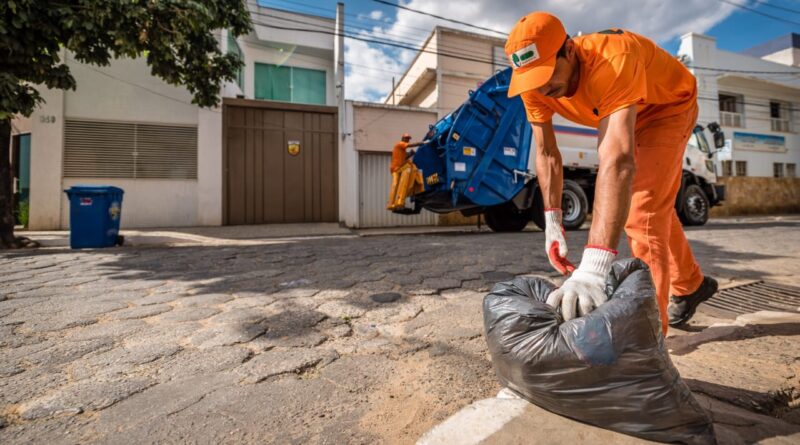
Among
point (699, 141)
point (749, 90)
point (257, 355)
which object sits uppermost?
point (749, 90)

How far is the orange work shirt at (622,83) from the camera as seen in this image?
139 cm

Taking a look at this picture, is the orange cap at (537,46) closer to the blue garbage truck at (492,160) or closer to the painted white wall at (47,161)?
the blue garbage truck at (492,160)

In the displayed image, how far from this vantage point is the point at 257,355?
65.5 inches

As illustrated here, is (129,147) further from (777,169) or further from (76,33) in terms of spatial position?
(777,169)

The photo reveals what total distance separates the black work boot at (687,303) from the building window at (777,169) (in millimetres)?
24536

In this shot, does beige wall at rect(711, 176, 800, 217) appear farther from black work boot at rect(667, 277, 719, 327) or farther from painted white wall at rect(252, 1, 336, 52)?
black work boot at rect(667, 277, 719, 327)

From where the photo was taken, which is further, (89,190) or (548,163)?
(89,190)

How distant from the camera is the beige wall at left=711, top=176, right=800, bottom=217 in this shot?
1552 cm

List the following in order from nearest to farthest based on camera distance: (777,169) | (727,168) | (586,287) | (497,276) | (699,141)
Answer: (586,287)
(497,276)
(699,141)
(727,168)
(777,169)

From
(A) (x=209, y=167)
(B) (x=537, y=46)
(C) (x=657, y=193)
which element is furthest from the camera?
(A) (x=209, y=167)

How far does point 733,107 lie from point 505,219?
61.5 feet

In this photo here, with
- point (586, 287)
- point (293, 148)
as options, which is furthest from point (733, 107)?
point (586, 287)

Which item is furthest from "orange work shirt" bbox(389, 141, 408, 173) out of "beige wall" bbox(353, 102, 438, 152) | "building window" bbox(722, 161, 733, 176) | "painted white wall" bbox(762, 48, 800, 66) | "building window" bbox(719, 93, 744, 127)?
"painted white wall" bbox(762, 48, 800, 66)

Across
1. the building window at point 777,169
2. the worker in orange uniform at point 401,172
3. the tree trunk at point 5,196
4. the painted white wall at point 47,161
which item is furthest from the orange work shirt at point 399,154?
the building window at point 777,169
